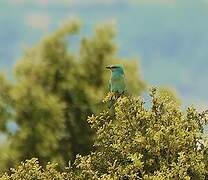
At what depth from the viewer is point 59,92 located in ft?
113

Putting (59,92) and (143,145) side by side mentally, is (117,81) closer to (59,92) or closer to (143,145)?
(143,145)

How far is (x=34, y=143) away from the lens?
3344cm

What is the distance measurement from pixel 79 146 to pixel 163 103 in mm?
17598

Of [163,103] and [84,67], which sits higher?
[84,67]

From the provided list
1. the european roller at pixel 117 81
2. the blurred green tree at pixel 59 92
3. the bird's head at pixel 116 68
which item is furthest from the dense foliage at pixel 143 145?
the blurred green tree at pixel 59 92

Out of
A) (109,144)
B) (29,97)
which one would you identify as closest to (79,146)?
(29,97)

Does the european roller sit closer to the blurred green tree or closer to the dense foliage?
the dense foliage

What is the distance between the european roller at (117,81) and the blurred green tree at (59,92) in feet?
41.5

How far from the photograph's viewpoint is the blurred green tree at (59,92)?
33.5 meters

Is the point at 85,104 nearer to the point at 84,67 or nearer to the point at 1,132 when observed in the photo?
the point at 84,67

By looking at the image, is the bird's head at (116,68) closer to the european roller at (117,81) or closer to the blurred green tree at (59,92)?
the european roller at (117,81)

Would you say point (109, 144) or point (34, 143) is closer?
point (109, 144)

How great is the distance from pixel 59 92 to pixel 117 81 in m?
15.7

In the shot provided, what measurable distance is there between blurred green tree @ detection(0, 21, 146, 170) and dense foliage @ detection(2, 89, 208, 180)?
16167 mm
